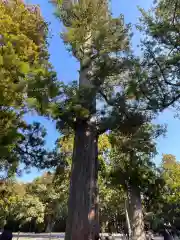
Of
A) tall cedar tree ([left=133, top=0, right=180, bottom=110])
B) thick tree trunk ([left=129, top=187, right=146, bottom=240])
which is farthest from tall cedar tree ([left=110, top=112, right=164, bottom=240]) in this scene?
tall cedar tree ([left=133, top=0, right=180, bottom=110])

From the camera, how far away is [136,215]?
30.5 feet

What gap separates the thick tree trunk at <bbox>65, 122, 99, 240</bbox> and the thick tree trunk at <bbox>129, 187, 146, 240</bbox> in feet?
16.5

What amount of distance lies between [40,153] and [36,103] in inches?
101

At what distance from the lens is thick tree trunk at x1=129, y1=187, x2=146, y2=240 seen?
8922mm

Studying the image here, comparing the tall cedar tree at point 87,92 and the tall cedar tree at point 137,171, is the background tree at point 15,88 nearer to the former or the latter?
the tall cedar tree at point 87,92

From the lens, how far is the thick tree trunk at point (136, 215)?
8.92 meters

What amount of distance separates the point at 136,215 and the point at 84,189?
5.41 meters

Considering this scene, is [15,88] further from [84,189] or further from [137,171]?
[137,171]

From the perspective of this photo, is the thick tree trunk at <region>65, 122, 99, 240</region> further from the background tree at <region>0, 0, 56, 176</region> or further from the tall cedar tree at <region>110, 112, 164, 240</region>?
the tall cedar tree at <region>110, 112, 164, 240</region>

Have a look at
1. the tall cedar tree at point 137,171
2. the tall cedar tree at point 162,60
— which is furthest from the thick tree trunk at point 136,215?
the tall cedar tree at point 162,60

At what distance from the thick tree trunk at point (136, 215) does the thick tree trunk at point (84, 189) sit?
198 inches

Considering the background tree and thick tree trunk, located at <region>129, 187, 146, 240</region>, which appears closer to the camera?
the background tree

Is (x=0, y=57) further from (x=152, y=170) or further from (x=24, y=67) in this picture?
(x=152, y=170)

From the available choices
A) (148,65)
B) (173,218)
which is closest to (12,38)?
(148,65)
